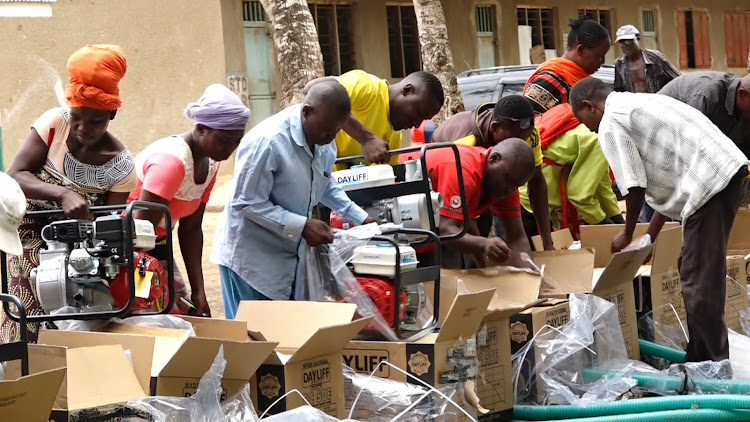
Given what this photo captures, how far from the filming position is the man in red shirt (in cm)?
524

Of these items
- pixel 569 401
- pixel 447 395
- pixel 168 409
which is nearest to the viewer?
pixel 168 409

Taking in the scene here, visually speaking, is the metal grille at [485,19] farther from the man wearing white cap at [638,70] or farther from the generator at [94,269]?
the generator at [94,269]

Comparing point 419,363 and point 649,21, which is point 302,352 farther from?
point 649,21

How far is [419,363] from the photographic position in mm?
4188

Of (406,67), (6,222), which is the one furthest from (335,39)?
(6,222)

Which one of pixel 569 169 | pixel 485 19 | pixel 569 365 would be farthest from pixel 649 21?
pixel 569 365

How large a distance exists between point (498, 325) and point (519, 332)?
275 millimetres

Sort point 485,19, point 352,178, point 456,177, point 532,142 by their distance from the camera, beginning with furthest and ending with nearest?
point 485,19 → point 532,142 → point 456,177 → point 352,178

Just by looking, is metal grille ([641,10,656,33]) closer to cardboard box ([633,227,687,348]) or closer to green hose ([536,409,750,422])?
cardboard box ([633,227,687,348])

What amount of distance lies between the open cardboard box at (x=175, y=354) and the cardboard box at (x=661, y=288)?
293cm

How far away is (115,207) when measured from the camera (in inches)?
168

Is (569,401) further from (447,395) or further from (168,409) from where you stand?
(168,409)

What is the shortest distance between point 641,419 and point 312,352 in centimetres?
159

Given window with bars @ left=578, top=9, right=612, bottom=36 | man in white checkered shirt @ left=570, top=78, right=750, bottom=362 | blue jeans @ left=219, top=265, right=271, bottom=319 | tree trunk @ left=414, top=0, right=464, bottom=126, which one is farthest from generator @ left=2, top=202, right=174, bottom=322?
window with bars @ left=578, top=9, right=612, bottom=36
